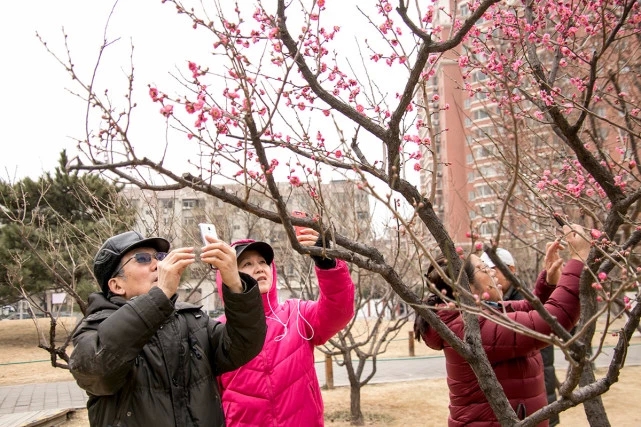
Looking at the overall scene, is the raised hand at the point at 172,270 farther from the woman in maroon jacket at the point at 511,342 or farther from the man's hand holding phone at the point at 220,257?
the woman in maroon jacket at the point at 511,342

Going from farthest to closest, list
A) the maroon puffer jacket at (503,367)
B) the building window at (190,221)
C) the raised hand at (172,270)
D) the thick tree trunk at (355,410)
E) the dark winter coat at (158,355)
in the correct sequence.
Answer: the building window at (190,221) → the thick tree trunk at (355,410) → the maroon puffer jacket at (503,367) → the raised hand at (172,270) → the dark winter coat at (158,355)

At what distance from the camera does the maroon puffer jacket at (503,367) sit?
8.10 feet

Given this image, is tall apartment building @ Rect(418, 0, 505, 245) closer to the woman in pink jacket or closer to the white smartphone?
the woman in pink jacket

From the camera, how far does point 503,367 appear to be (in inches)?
104

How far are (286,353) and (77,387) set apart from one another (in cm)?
1028

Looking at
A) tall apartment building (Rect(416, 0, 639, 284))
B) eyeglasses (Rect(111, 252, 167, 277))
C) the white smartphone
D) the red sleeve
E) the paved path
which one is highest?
tall apartment building (Rect(416, 0, 639, 284))

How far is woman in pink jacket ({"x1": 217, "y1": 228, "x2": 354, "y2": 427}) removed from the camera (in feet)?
8.39

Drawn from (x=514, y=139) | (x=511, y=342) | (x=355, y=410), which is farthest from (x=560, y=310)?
(x=355, y=410)

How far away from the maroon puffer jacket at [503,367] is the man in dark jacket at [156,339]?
100cm

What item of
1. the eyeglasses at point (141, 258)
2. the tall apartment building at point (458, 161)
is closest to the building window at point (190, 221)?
the tall apartment building at point (458, 161)

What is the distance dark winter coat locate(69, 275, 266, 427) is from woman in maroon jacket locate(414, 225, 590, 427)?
2.81 ft

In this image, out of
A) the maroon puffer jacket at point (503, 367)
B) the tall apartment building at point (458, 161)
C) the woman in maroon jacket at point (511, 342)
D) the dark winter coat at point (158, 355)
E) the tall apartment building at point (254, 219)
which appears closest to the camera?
the dark winter coat at point (158, 355)

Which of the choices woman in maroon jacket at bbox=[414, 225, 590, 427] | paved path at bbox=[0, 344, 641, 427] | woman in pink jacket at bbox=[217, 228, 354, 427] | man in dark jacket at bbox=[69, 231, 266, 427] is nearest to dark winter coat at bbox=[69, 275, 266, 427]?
man in dark jacket at bbox=[69, 231, 266, 427]

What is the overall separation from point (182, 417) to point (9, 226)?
19471 millimetres
